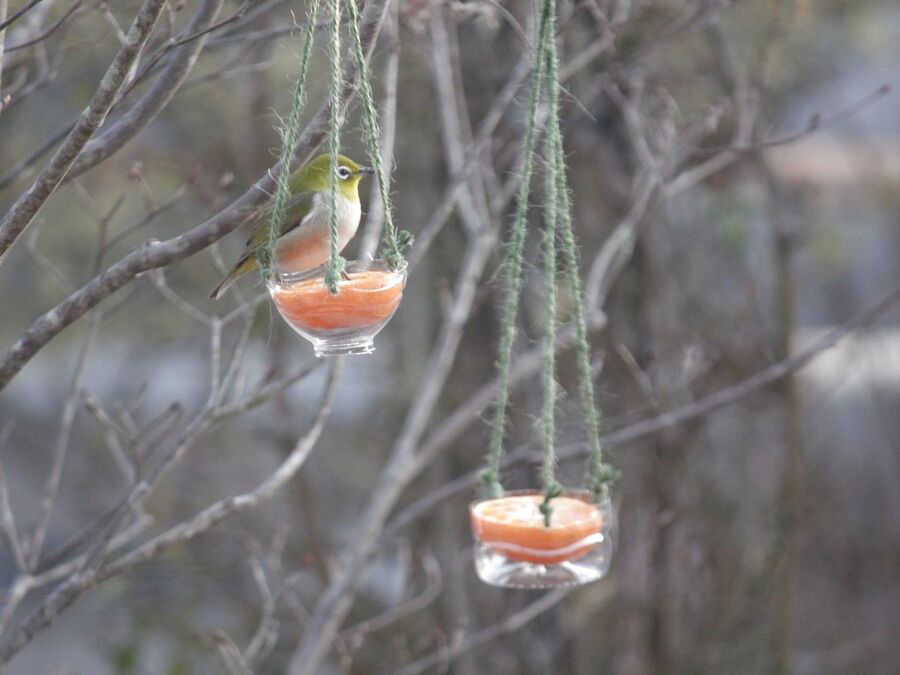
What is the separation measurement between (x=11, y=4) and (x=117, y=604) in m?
4.12

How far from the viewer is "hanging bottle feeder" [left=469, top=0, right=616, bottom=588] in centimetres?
230

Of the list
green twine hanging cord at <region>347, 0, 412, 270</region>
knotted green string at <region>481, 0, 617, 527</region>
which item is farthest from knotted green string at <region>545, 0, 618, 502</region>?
green twine hanging cord at <region>347, 0, 412, 270</region>

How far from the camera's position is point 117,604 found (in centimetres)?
689

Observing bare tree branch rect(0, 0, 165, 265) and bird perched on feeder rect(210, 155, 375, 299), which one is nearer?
bare tree branch rect(0, 0, 165, 265)

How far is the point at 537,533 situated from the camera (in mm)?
2291

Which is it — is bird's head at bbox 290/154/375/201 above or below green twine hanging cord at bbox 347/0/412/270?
above

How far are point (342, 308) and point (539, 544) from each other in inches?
25.9

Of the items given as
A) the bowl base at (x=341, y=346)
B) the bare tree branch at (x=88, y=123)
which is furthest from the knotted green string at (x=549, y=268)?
the bare tree branch at (x=88, y=123)

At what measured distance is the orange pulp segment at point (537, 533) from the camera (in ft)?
7.53

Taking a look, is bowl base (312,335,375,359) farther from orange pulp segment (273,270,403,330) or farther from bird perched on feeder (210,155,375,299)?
bird perched on feeder (210,155,375,299)

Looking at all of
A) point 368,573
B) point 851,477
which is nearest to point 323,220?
point 368,573

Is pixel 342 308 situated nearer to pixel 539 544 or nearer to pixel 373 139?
pixel 373 139

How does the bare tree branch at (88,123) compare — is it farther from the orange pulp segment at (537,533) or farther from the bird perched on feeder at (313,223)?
the orange pulp segment at (537,533)

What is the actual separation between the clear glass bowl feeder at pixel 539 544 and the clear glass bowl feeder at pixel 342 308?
50cm
